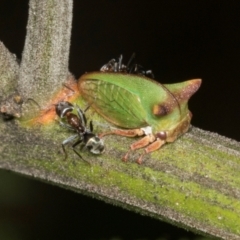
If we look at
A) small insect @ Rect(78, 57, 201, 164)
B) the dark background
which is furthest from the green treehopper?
the dark background

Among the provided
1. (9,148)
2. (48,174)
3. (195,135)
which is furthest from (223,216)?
(9,148)

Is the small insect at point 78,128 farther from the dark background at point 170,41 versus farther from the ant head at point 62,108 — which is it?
the dark background at point 170,41

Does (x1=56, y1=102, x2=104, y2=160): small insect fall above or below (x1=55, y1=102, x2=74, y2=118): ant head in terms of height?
below

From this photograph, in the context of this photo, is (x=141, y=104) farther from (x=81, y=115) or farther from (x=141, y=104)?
(x=81, y=115)

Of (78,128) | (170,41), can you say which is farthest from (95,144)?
(170,41)

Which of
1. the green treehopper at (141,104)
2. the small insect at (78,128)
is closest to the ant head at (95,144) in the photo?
the small insect at (78,128)

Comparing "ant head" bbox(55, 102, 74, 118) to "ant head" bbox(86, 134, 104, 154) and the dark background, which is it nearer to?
"ant head" bbox(86, 134, 104, 154)
